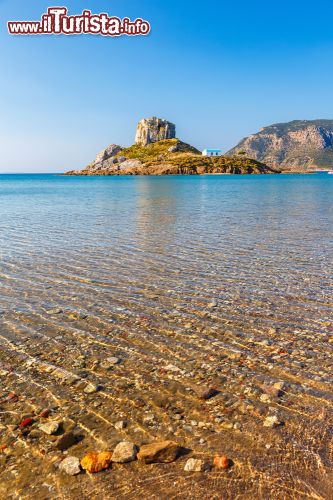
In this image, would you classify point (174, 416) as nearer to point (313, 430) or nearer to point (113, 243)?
point (313, 430)

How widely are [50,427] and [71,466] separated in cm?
100

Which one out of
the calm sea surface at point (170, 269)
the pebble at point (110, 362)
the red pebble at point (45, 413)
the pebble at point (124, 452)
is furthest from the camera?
the calm sea surface at point (170, 269)

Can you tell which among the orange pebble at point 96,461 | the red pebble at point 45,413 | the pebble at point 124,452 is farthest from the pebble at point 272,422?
the red pebble at point 45,413

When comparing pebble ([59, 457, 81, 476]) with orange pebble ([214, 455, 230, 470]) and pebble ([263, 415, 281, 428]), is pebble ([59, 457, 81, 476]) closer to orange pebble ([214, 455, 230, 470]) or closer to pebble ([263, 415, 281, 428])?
orange pebble ([214, 455, 230, 470])

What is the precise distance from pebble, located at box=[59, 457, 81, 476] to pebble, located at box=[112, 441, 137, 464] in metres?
0.54

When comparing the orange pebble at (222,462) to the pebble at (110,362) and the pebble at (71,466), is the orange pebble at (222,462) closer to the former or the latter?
the pebble at (71,466)

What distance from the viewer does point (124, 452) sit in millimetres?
5469

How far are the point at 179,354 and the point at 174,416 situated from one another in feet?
7.47

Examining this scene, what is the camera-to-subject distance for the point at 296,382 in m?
7.43

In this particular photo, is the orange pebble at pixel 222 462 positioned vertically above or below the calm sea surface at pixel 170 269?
below

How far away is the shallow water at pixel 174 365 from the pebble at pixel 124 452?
0.54 feet

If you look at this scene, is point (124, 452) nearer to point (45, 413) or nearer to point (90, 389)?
point (45, 413)

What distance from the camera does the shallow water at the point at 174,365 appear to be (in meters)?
5.16

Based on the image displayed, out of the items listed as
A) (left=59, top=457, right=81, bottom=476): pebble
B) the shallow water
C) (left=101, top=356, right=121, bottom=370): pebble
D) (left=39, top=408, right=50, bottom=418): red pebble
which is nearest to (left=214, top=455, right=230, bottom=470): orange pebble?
the shallow water
